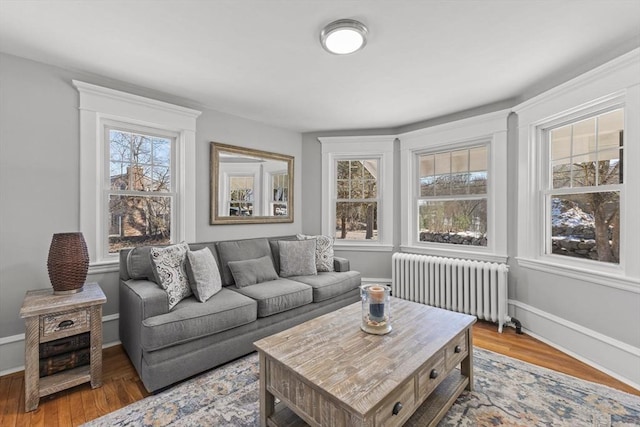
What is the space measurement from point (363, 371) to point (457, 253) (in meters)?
2.61

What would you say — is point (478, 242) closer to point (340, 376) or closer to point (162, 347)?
point (340, 376)

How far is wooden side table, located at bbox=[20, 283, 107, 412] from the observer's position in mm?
1810

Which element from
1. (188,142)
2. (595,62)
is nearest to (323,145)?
(188,142)

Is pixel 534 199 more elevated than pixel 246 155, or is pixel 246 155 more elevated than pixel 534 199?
pixel 246 155

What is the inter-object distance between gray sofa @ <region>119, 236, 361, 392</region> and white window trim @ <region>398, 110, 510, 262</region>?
141 cm

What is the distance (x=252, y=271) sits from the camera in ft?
9.70

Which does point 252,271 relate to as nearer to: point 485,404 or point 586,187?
point 485,404

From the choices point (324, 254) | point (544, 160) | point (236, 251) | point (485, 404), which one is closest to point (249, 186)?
point (236, 251)

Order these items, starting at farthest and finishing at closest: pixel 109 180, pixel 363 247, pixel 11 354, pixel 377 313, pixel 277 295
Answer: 1. pixel 363 247
2. pixel 109 180
3. pixel 277 295
4. pixel 11 354
5. pixel 377 313

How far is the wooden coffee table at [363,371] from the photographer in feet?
4.10

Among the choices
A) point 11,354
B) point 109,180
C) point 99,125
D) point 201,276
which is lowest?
point 11,354

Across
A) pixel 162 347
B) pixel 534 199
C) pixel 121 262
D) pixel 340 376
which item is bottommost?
pixel 162 347

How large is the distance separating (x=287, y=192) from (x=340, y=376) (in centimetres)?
303

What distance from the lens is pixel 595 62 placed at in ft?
7.61
